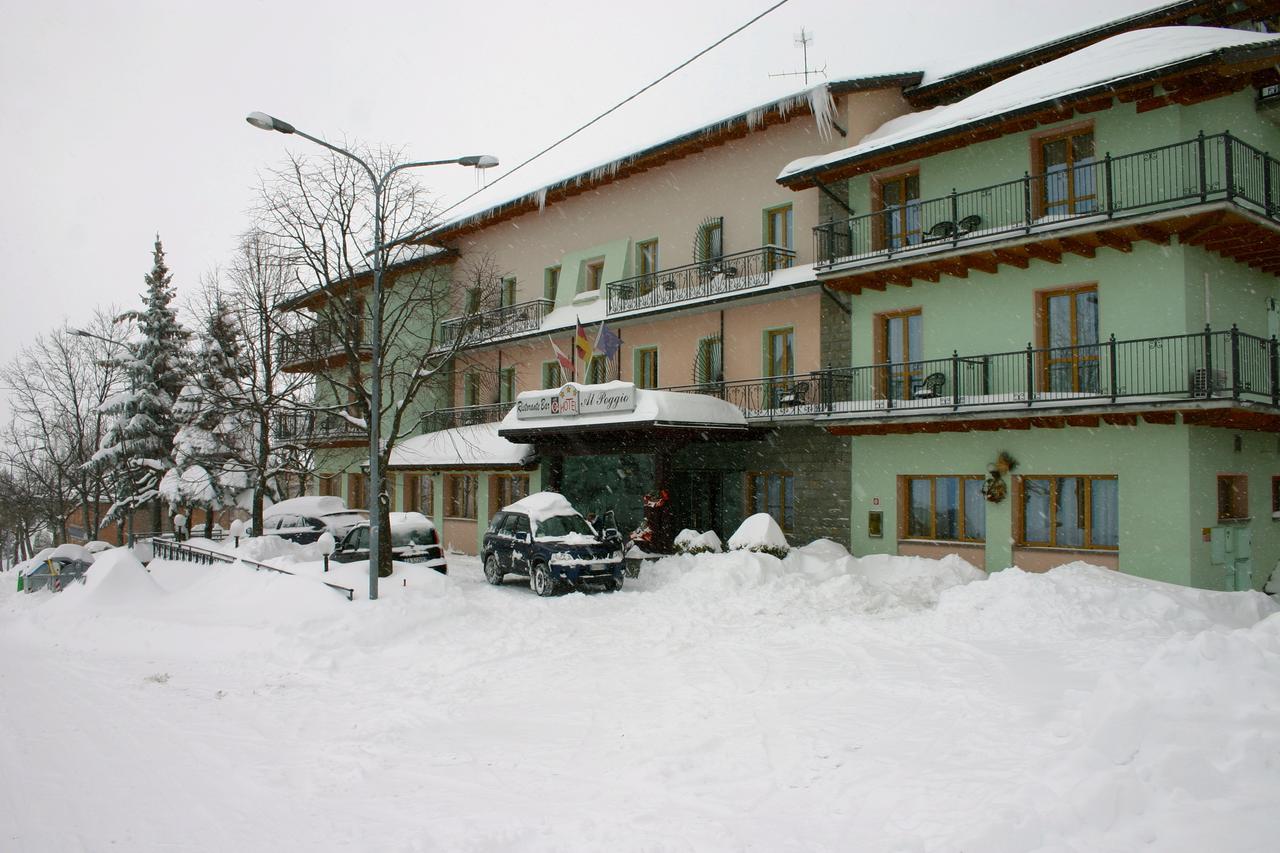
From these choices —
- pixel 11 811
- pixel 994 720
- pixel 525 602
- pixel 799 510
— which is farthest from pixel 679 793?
pixel 799 510

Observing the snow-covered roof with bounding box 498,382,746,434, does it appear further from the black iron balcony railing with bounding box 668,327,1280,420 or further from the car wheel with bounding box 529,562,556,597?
the car wheel with bounding box 529,562,556,597

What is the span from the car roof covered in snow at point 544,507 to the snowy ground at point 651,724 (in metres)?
4.00

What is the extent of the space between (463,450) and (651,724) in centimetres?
2220

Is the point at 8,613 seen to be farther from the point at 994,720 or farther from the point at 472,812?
the point at 994,720

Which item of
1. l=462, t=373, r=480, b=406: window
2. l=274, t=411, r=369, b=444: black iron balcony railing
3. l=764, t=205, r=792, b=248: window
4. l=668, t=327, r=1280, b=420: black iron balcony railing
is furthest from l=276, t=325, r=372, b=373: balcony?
l=764, t=205, r=792, b=248: window

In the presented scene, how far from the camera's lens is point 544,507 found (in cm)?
1966

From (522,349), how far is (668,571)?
1482 centimetres

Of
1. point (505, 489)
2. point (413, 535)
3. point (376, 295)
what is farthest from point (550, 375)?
point (376, 295)

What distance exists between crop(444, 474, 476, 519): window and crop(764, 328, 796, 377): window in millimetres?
13183

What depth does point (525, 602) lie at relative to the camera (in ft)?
54.5

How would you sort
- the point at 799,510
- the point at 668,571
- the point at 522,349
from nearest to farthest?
the point at 668,571 → the point at 799,510 → the point at 522,349

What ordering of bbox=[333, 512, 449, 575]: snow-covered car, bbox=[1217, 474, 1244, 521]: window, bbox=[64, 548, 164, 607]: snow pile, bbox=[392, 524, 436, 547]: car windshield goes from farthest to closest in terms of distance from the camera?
1. bbox=[392, 524, 436, 547]: car windshield
2. bbox=[333, 512, 449, 575]: snow-covered car
3. bbox=[1217, 474, 1244, 521]: window
4. bbox=[64, 548, 164, 607]: snow pile

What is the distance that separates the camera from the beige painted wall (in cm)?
2266

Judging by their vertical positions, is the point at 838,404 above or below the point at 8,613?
above
